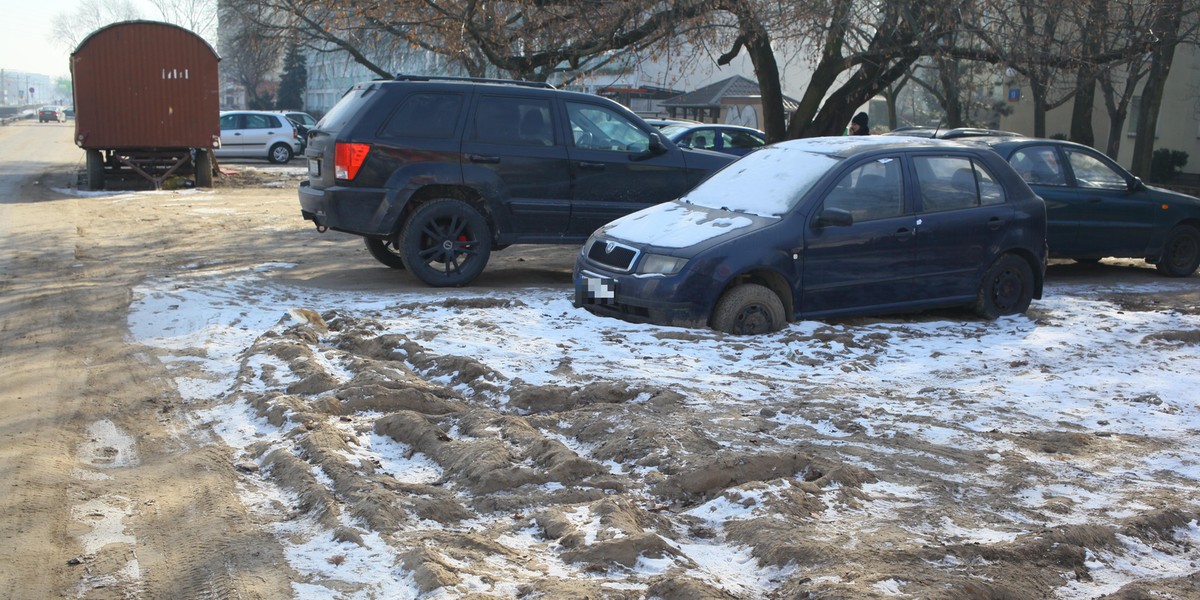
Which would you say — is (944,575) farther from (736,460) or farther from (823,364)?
(823,364)

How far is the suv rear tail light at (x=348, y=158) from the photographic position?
31.9ft

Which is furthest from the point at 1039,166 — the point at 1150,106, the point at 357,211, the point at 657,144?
the point at 1150,106

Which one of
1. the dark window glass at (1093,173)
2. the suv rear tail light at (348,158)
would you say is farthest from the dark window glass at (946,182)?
the suv rear tail light at (348,158)

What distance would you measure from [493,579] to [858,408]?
295 cm

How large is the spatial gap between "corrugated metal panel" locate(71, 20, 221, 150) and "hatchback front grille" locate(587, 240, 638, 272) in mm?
14790

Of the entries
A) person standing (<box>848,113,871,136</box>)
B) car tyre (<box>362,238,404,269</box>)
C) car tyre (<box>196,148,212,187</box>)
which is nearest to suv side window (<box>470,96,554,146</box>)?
car tyre (<box>362,238,404,269</box>)

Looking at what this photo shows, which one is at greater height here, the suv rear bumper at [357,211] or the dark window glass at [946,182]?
the dark window glass at [946,182]

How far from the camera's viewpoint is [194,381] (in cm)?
661

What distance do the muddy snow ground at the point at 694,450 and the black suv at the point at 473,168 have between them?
1459 millimetres

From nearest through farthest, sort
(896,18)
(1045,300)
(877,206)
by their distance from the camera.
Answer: (877,206)
(1045,300)
(896,18)

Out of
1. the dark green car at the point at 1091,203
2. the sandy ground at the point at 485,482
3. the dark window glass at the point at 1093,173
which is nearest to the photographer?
the sandy ground at the point at 485,482

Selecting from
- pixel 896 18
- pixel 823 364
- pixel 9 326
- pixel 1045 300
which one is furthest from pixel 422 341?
pixel 896 18

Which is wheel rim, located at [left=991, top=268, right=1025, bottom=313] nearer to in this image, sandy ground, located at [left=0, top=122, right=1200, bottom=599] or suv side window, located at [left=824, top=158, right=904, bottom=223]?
suv side window, located at [left=824, top=158, right=904, bottom=223]

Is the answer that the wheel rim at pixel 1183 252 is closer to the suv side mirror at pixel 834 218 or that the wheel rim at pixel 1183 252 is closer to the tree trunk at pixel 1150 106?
the suv side mirror at pixel 834 218
